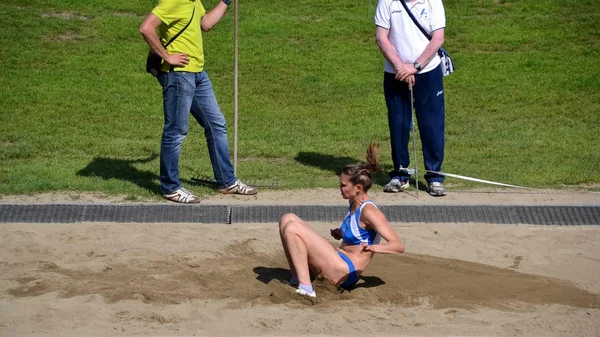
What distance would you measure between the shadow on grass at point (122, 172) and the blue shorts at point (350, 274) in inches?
125

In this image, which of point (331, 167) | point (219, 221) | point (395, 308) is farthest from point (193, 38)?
point (395, 308)

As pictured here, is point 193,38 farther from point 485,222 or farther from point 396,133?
point 485,222

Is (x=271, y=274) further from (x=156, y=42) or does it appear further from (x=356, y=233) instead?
(x=156, y=42)

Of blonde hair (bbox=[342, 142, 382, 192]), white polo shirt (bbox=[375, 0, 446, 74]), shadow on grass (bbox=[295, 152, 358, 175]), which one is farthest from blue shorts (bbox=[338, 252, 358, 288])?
shadow on grass (bbox=[295, 152, 358, 175])

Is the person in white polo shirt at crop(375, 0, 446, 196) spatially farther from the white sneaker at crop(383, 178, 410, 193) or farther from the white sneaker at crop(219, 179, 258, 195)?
the white sneaker at crop(219, 179, 258, 195)

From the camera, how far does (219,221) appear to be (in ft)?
29.8

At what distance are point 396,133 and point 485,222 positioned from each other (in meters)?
1.42

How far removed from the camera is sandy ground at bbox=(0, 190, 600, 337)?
21.7 feet

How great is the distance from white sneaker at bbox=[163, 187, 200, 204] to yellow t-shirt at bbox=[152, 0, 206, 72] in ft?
3.78

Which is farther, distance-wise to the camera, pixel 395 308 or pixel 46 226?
pixel 46 226

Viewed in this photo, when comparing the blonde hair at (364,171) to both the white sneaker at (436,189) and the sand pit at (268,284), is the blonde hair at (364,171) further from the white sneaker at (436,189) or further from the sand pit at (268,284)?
the white sneaker at (436,189)

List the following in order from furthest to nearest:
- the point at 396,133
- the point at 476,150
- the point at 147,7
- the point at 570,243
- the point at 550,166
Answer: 1. the point at 147,7
2. the point at 476,150
3. the point at 550,166
4. the point at 396,133
5. the point at 570,243

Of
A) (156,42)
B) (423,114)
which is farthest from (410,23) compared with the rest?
(156,42)

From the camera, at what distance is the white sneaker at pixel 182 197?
9.50 metres
